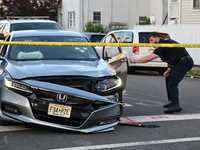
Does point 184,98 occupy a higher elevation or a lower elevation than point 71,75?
lower

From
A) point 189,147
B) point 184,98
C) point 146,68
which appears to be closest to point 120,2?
point 146,68

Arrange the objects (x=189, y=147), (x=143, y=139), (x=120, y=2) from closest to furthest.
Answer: (x=189, y=147) → (x=143, y=139) → (x=120, y=2)

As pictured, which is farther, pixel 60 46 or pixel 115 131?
pixel 60 46

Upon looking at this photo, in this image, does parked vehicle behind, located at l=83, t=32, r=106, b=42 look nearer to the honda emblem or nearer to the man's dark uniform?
the man's dark uniform

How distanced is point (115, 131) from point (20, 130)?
56.7 inches

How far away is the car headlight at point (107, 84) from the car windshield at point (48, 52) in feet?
3.27

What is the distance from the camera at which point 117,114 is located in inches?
278

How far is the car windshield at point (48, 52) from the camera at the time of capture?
7.92 metres

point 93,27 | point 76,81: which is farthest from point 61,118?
point 93,27

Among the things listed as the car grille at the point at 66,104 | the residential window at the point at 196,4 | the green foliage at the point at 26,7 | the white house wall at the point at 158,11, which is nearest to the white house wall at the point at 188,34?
the residential window at the point at 196,4

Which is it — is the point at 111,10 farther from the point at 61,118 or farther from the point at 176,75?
the point at 61,118

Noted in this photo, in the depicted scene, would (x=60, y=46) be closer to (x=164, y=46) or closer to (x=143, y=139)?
(x=164, y=46)

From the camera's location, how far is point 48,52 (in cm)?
806

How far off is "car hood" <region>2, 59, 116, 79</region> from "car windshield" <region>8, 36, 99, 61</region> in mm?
316
